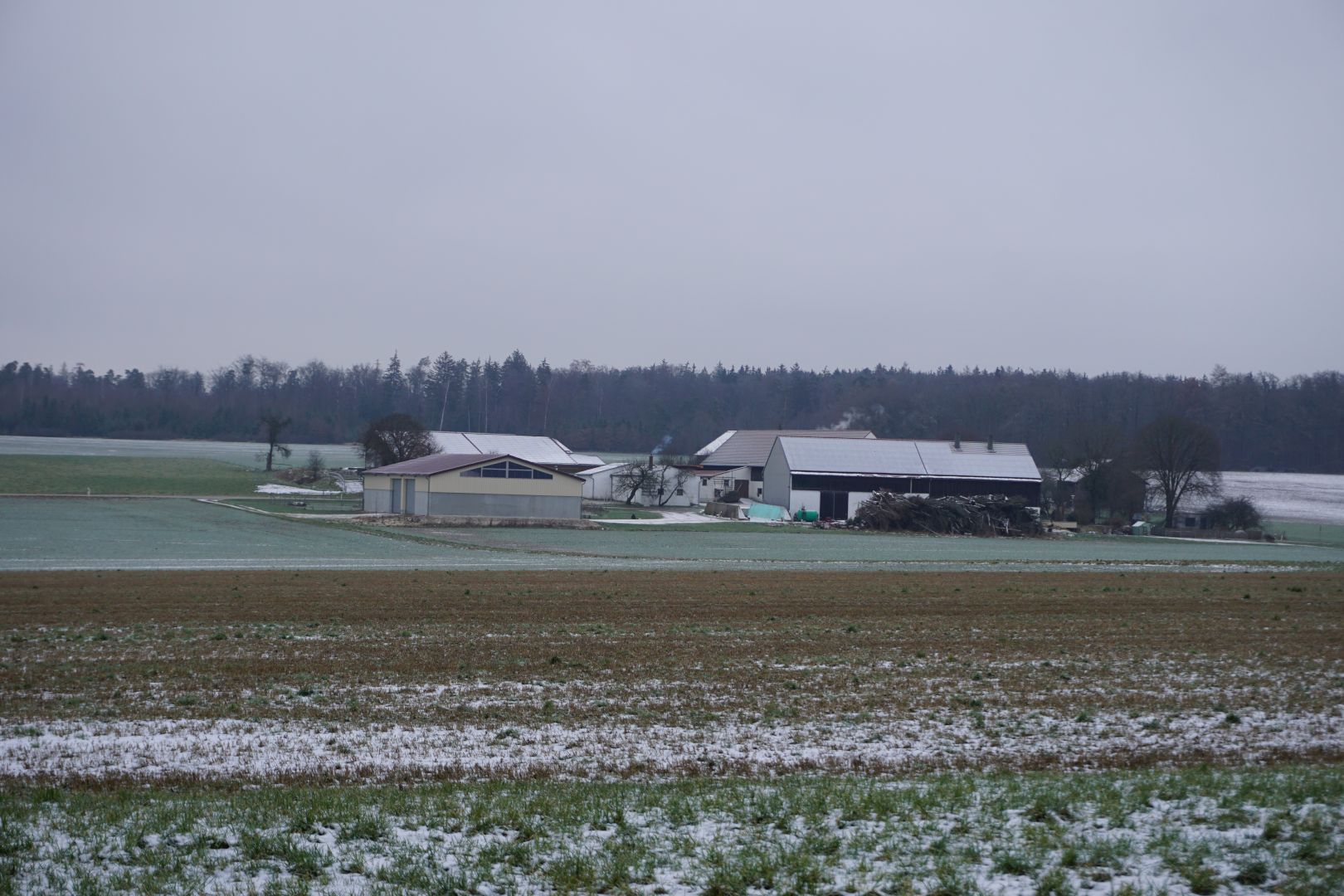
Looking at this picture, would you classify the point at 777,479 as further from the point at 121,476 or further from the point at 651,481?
the point at 121,476

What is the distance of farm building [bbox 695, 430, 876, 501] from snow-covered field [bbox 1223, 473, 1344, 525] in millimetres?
42816

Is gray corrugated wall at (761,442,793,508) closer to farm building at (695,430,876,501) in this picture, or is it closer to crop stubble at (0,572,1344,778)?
farm building at (695,430,876,501)

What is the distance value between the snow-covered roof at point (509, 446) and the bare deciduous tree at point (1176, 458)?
5141cm

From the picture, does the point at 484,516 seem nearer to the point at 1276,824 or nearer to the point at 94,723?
the point at 94,723

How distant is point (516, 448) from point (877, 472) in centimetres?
3932

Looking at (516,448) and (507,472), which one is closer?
(507,472)

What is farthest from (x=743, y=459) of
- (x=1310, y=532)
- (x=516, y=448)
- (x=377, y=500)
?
(x=1310, y=532)

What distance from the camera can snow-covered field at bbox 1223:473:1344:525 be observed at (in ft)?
343

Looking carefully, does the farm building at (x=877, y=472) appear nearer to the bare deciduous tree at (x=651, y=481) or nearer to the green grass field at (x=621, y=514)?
the bare deciduous tree at (x=651, y=481)

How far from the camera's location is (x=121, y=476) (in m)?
97.5

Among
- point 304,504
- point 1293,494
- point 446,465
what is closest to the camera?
point 446,465

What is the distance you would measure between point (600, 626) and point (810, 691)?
7.37 m

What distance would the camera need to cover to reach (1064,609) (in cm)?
2519

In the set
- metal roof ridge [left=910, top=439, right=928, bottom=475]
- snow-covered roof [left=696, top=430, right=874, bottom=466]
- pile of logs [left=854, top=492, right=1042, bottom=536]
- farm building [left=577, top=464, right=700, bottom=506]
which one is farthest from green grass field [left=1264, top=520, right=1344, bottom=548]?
farm building [left=577, top=464, right=700, bottom=506]
